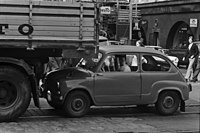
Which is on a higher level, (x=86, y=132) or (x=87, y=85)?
(x=87, y=85)

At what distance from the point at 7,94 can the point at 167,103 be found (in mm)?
3490

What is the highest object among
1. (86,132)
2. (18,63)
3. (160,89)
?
(18,63)

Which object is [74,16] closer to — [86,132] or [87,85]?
[87,85]

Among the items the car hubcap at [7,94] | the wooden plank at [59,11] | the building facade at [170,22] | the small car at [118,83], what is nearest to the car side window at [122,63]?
the small car at [118,83]

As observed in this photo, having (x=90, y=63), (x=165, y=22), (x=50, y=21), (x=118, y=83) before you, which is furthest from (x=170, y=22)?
(x=50, y=21)

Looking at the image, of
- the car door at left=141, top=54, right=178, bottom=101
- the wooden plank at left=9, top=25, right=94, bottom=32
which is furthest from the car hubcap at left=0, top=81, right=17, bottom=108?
the car door at left=141, top=54, right=178, bottom=101

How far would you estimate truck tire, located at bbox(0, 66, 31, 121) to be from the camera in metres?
8.01

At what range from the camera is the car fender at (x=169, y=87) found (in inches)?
355

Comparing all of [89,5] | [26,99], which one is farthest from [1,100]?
[89,5]

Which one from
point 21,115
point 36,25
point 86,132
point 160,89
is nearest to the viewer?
point 86,132

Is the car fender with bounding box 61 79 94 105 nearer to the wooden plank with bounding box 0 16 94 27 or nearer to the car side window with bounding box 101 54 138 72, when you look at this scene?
the car side window with bounding box 101 54 138 72

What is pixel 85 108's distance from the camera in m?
8.64

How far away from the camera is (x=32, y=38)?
7.87 meters

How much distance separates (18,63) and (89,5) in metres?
1.79
